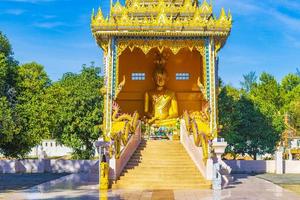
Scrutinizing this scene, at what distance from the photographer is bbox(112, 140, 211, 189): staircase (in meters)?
13.8

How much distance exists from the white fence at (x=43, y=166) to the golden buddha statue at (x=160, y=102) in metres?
4.16

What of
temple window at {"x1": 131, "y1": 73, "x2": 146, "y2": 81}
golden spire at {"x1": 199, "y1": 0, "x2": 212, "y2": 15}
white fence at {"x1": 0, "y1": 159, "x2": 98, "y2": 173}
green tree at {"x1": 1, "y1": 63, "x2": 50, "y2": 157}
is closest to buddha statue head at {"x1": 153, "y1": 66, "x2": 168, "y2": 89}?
temple window at {"x1": 131, "y1": 73, "x2": 146, "y2": 81}

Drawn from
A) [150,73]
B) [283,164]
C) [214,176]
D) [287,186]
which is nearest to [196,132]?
[214,176]

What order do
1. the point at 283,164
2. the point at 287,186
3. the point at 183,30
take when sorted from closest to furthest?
1. the point at 287,186
2. the point at 183,30
3. the point at 283,164

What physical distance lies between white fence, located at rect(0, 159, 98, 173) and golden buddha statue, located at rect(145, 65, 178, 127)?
416cm

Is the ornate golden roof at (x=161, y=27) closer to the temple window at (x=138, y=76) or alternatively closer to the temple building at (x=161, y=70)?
the temple building at (x=161, y=70)

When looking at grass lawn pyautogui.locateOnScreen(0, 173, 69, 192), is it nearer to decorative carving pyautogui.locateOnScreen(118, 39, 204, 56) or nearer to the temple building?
the temple building

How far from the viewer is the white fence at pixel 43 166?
2228cm

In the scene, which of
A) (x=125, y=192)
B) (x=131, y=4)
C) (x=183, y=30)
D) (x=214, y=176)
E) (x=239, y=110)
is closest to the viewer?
(x=125, y=192)

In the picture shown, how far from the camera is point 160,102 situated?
20.6m

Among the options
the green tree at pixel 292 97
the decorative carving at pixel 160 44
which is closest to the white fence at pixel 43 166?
the decorative carving at pixel 160 44

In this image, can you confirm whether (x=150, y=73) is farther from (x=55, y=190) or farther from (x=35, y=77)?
(x=55, y=190)

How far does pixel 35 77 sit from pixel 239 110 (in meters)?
11.6

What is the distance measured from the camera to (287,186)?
1505 centimetres
